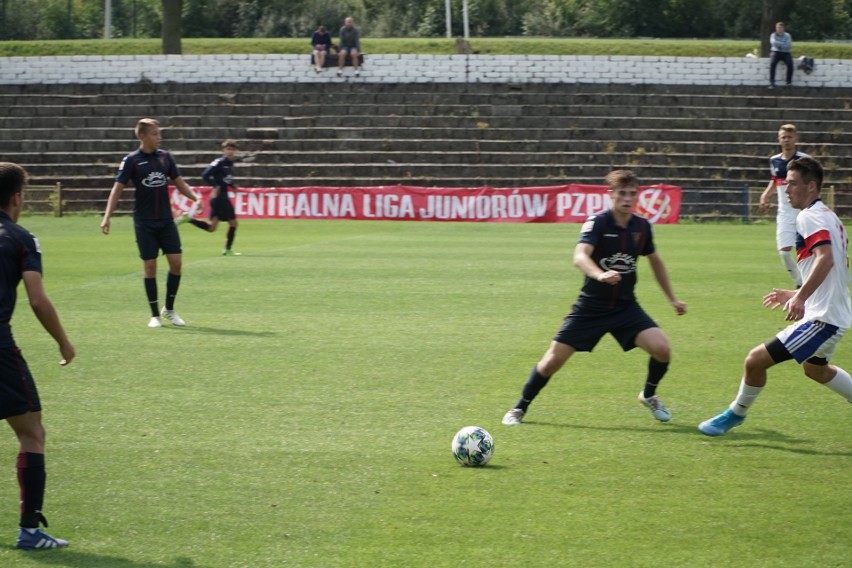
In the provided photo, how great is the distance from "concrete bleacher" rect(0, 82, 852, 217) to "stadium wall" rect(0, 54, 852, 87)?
491 millimetres

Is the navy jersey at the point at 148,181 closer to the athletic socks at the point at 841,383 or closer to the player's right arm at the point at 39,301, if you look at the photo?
the player's right arm at the point at 39,301

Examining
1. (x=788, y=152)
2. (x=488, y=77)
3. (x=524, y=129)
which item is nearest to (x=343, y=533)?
(x=788, y=152)

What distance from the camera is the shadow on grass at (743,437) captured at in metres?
7.56

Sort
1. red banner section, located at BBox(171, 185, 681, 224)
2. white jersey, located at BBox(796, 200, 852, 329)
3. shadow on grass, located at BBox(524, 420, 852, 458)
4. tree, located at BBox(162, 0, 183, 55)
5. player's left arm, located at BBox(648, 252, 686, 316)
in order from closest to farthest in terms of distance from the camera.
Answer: white jersey, located at BBox(796, 200, 852, 329)
shadow on grass, located at BBox(524, 420, 852, 458)
player's left arm, located at BBox(648, 252, 686, 316)
red banner section, located at BBox(171, 185, 681, 224)
tree, located at BBox(162, 0, 183, 55)

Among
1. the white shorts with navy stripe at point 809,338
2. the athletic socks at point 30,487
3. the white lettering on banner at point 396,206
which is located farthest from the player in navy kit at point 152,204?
the white lettering on banner at point 396,206

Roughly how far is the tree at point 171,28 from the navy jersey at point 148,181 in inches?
1250

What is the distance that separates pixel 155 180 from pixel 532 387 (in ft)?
20.4

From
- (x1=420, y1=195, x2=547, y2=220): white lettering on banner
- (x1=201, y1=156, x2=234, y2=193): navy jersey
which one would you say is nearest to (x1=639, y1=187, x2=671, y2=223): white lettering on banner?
(x1=420, y1=195, x2=547, y2=220): white lettering on banner

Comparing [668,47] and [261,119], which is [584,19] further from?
[261,119]

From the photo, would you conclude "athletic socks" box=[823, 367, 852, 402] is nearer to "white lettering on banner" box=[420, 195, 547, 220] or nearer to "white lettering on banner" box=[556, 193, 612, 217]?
"white lettering on banner" box=[556, 193, 612, 217]

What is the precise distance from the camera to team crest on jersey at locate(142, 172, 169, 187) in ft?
41.0

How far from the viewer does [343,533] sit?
19.2 feet

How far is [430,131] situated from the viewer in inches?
Result: 1395

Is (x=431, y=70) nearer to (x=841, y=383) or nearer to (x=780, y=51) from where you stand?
(x=780, y=51)
